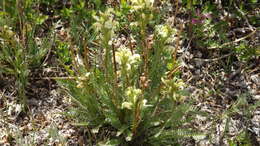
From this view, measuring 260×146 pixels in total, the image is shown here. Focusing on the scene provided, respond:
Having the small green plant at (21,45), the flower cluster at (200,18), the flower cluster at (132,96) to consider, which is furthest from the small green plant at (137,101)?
the flower cluster at (200,18)

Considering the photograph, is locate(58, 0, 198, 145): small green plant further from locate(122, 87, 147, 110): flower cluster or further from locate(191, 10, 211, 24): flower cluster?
locate(191, 10, 211, 24): flower cluster

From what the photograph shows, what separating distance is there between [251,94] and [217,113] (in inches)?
15.1

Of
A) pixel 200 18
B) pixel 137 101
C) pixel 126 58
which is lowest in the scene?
pixel 137 101

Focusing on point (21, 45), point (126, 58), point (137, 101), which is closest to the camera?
point (126, 58)

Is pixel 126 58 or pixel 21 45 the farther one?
pixel 21 45

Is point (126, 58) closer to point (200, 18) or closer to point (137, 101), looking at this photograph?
point (137, 101)

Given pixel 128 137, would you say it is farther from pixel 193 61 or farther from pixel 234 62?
pixel 234 62

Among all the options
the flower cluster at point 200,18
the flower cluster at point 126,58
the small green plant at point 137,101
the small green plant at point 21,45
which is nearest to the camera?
the flower cluster at point 126,58

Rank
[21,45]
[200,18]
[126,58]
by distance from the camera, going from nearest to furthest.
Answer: [126,58] → [21,45] → [200,18]

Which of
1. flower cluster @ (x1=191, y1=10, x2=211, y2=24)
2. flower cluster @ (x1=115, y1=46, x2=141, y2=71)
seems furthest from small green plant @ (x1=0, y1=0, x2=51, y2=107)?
flower cluster @ (x1=191, y1=10, x2=211, y2=24)

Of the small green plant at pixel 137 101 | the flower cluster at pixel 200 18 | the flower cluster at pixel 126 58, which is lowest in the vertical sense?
the small green plant at pixel 137 101

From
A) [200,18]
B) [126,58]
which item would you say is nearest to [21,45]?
[126,58]

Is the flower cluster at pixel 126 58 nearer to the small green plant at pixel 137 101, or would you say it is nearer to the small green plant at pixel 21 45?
the small green plant at pixel 137 101

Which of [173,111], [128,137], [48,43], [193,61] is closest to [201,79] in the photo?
[193,61]
